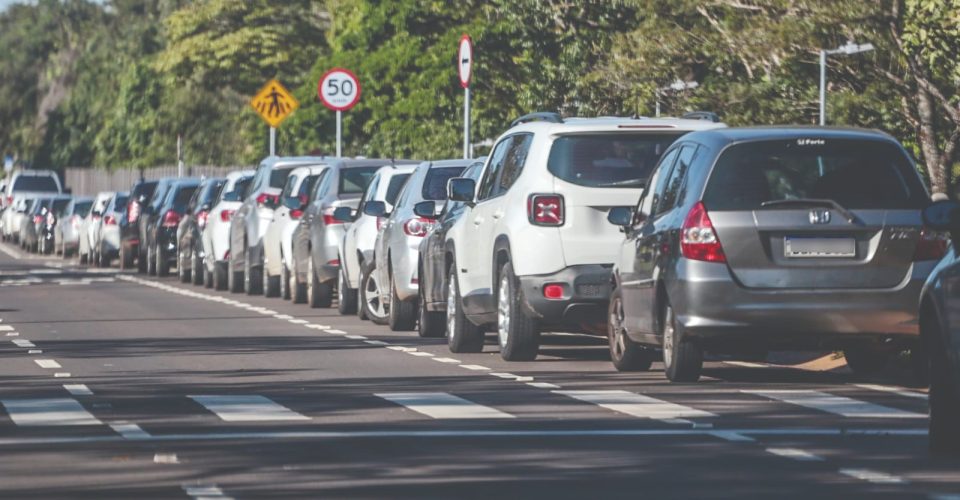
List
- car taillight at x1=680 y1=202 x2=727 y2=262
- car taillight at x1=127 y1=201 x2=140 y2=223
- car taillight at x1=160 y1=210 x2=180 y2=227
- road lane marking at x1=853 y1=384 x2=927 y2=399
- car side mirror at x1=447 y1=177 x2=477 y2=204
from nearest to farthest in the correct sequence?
car taillight at x1=680 y1=202 x2=727 y2=262, road lane marking at x1=853 y1=384 x2=927 y2=399, car side mirror at x1=447 y1=177 x2=477 y2=204, car taillight at x1=160 y1=210 x2=180 y2=227, car taillight at x1=127 y1=201 x2=140 y2=223

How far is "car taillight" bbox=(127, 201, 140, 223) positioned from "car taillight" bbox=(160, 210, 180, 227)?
3.52 metres

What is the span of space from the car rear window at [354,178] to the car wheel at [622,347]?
32.2 ft

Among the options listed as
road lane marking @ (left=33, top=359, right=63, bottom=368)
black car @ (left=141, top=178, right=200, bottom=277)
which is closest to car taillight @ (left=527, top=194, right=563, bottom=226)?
road lane marking @ (left=33, top=359, right=63, bottom=368)

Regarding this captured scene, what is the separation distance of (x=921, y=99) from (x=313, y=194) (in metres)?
8.25

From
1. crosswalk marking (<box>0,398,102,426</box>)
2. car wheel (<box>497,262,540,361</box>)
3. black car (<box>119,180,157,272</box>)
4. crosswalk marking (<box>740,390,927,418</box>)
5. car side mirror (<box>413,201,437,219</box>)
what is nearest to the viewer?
crosswalk marking (<box>0,398,102,426</box>)

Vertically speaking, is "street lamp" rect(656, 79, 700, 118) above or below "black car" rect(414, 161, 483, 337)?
above

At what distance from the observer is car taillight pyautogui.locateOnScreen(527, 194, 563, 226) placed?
16.0 meters

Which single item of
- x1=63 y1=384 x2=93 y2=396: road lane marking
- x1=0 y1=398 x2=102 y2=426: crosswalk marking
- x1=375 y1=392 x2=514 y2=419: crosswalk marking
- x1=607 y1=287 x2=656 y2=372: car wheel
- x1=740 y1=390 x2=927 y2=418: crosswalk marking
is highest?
x1=607 y1=287 x2=656 y2=372: car wheel

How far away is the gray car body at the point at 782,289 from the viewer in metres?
13.9

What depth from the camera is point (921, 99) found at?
2053 centimetres

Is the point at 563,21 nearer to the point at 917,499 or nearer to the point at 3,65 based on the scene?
the point at 917,499

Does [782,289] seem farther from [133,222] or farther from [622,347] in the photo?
[133,222]

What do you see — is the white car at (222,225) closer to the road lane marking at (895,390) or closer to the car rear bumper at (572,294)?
the car rear bumper at (572,294)

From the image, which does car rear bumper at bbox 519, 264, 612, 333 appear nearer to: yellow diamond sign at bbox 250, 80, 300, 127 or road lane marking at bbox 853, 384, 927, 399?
road lane marking at bbox 853, 384, 927, 399
